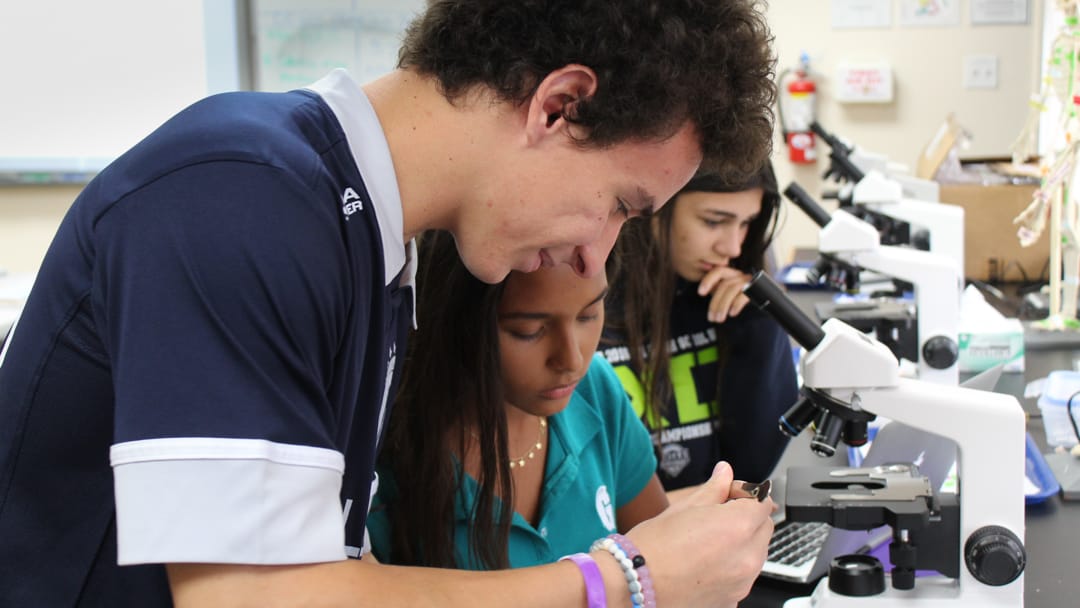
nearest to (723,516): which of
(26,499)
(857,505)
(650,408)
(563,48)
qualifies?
(857,505)

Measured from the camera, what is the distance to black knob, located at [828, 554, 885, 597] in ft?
3.53

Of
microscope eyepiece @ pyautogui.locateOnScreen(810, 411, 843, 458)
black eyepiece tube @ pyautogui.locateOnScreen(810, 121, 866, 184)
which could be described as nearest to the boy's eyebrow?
microscope eyepiece @ pyautogui.locateOnScreen(810, 411, 843, 458)

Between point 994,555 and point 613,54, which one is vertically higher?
point 613,54

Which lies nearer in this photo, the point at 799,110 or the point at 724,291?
the point at 724,291

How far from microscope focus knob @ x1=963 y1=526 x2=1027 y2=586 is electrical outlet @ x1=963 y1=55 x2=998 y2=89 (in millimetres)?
4232

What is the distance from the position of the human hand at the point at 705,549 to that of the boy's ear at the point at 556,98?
35 cm

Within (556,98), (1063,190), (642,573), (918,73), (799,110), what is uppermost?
(918,73)

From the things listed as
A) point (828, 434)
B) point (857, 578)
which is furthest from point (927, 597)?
point (828, 434)

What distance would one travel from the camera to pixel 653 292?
73.7 inches

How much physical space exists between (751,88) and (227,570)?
1.95 feet

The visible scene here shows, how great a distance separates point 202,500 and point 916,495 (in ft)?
2.38

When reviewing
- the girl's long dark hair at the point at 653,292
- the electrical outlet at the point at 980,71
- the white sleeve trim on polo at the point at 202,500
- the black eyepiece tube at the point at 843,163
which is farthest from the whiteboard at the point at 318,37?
the white sleeve trim on polo at the point at 202,500

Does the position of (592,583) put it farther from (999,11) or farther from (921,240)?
(999,11)

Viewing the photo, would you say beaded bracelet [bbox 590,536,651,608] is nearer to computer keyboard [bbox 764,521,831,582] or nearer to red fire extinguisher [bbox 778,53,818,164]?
computer keyboard [bbox 764,521,831,582]
